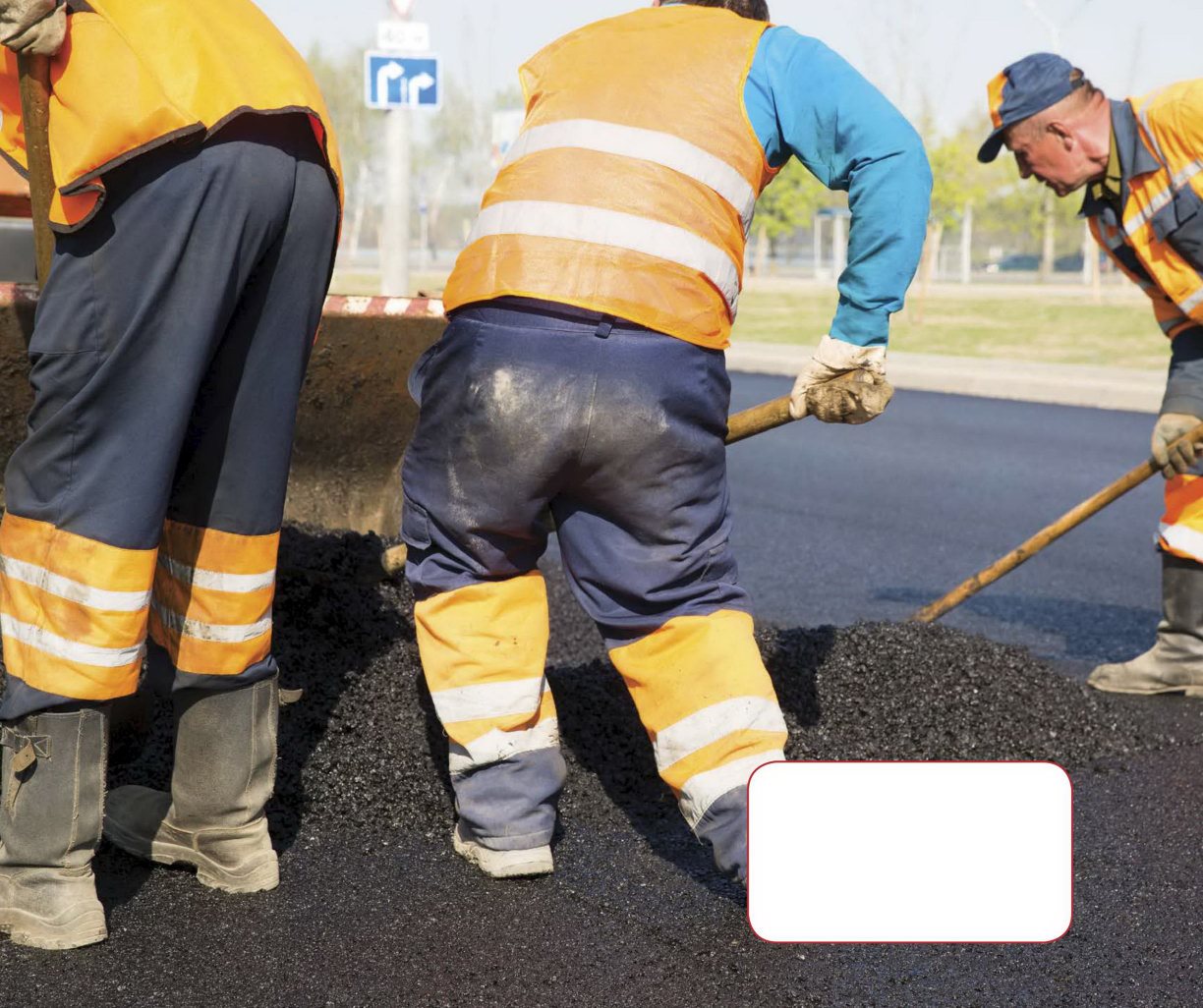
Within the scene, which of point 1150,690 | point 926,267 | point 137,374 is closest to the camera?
point 137,374

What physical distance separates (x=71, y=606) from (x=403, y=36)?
430 inches

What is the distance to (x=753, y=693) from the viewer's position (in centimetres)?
278

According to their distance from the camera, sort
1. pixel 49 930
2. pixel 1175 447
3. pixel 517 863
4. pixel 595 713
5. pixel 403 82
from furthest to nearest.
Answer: pixel 403 82
pixel 1175 447
pixel 595 713
pixel 517 863
pixel 49 930

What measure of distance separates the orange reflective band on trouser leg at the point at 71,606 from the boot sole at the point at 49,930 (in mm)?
368

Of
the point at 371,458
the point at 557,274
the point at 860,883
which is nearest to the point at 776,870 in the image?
the point at 860,883

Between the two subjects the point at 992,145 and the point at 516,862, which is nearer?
the point at 516,862

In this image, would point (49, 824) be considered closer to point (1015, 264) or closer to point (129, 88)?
point (129, 88)

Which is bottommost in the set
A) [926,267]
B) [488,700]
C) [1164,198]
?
[926,267]

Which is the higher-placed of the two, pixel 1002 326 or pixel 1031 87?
pixel 1031 87

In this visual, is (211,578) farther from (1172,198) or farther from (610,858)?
(1172,198)

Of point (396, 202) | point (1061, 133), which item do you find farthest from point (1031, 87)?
point (396, 202)

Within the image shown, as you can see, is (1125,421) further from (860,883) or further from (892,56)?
(892,56)

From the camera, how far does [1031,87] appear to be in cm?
421

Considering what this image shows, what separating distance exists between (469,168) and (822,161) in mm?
58764
